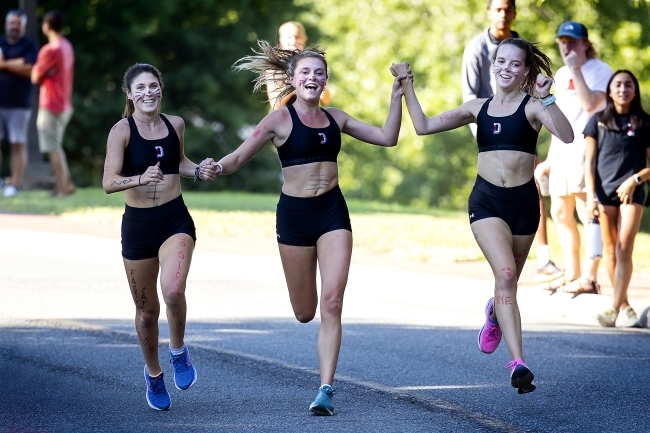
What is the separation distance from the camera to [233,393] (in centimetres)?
745

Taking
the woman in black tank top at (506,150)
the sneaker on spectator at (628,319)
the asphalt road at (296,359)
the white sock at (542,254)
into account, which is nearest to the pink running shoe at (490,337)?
the asphalt road at (296,359)

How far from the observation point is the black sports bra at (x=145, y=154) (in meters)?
7.10

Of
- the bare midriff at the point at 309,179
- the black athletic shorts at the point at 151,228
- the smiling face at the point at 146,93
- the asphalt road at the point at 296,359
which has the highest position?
the smiling face at the point at 146,93

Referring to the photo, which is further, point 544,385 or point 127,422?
point 544,385

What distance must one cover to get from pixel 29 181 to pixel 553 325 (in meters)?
11.4

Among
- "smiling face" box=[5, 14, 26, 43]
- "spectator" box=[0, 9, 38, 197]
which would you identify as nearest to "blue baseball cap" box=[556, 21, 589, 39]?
"spectator" box=[0, 9, 38, 197]

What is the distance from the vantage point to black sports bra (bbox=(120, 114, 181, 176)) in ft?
23.3

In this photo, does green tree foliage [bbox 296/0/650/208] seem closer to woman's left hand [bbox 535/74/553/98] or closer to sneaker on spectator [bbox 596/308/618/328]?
sneaker on spectator [bbox 596/308/618/328]

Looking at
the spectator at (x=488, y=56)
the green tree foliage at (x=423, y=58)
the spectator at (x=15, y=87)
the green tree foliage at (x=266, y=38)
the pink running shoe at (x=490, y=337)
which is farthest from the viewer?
the green tree foliage at (x=423, y=58)

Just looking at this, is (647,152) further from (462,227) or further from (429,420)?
(462,227)

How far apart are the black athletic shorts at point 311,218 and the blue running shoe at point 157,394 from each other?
1.10 m

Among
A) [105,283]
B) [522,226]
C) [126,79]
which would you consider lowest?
[105,283]

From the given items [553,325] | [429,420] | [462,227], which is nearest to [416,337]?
[553,325]

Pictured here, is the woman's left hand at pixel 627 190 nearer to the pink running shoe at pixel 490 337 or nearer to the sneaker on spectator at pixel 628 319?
the sneaker on spectator at pixel 628 319
